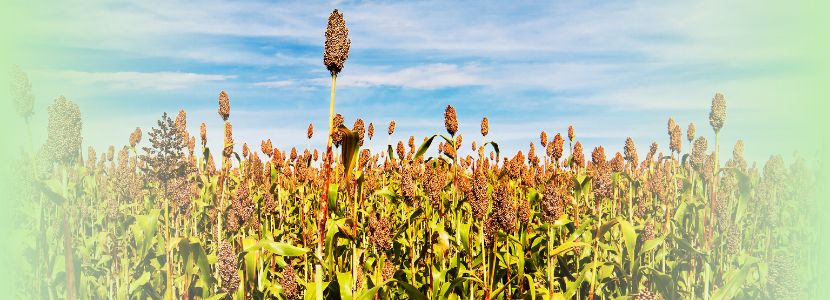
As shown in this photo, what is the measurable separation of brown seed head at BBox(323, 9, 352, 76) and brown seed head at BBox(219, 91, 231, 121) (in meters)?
3.96

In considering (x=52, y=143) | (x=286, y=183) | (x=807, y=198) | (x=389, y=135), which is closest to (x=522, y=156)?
(x=389, y=135)

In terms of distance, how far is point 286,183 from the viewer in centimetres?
885

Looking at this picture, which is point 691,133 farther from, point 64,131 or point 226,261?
point 64,131

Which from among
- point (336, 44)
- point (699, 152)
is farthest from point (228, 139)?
point (699, 152)

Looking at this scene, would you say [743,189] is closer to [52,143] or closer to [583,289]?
[583,289]

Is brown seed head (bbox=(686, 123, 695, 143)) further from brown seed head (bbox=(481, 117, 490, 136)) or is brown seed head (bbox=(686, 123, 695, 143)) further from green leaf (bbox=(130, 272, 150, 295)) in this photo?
green leaf (bbox=(130, 272, 150, 295))

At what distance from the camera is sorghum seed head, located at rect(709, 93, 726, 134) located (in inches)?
217

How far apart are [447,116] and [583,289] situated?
3294mm

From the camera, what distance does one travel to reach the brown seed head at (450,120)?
13.1 feet

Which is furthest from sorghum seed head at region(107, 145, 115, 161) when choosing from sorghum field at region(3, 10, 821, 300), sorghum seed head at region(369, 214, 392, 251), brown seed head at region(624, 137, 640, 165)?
brown seed head at region(624, 137, 640, 165)

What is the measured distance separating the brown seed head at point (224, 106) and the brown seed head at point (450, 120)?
3582 mm

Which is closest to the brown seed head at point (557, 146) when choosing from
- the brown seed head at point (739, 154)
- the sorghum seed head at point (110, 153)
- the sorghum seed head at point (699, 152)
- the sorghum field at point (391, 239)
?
the sorghum field at point (391, 239)

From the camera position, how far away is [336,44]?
2.43m

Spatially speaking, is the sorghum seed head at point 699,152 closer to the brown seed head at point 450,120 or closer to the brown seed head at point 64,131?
the brown seed head at point 450,120
